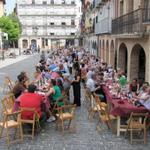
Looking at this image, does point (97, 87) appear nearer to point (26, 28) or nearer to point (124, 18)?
point (124, 18)

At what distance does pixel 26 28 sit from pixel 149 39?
267ft

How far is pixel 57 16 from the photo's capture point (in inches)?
3743

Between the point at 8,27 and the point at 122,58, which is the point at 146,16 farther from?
the point at 8,27

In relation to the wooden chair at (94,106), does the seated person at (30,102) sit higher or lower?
higher

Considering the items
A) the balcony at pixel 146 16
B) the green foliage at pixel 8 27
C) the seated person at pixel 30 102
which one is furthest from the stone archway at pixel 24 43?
the seated person at pixel 30 102

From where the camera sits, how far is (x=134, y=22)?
47.4 ft

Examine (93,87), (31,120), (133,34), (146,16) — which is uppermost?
(146,16)

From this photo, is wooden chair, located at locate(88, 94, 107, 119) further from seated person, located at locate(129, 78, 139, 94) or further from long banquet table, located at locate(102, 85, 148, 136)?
seated person, located at locate(129, 78, 139, 94)

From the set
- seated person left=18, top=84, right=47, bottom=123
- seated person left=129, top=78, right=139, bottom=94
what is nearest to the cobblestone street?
seated person left=18, top=84, right=47, bottom=123

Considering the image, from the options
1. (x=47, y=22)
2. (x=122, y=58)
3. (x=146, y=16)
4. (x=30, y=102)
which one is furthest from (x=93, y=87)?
(x=47, y=22)

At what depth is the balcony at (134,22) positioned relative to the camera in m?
13.4

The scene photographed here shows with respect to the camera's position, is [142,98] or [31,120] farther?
[142,98]

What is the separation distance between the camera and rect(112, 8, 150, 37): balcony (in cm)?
1335

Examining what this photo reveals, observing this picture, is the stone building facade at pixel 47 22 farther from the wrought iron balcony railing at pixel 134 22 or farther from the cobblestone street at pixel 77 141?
the cobblestone street at pixel 77 141
